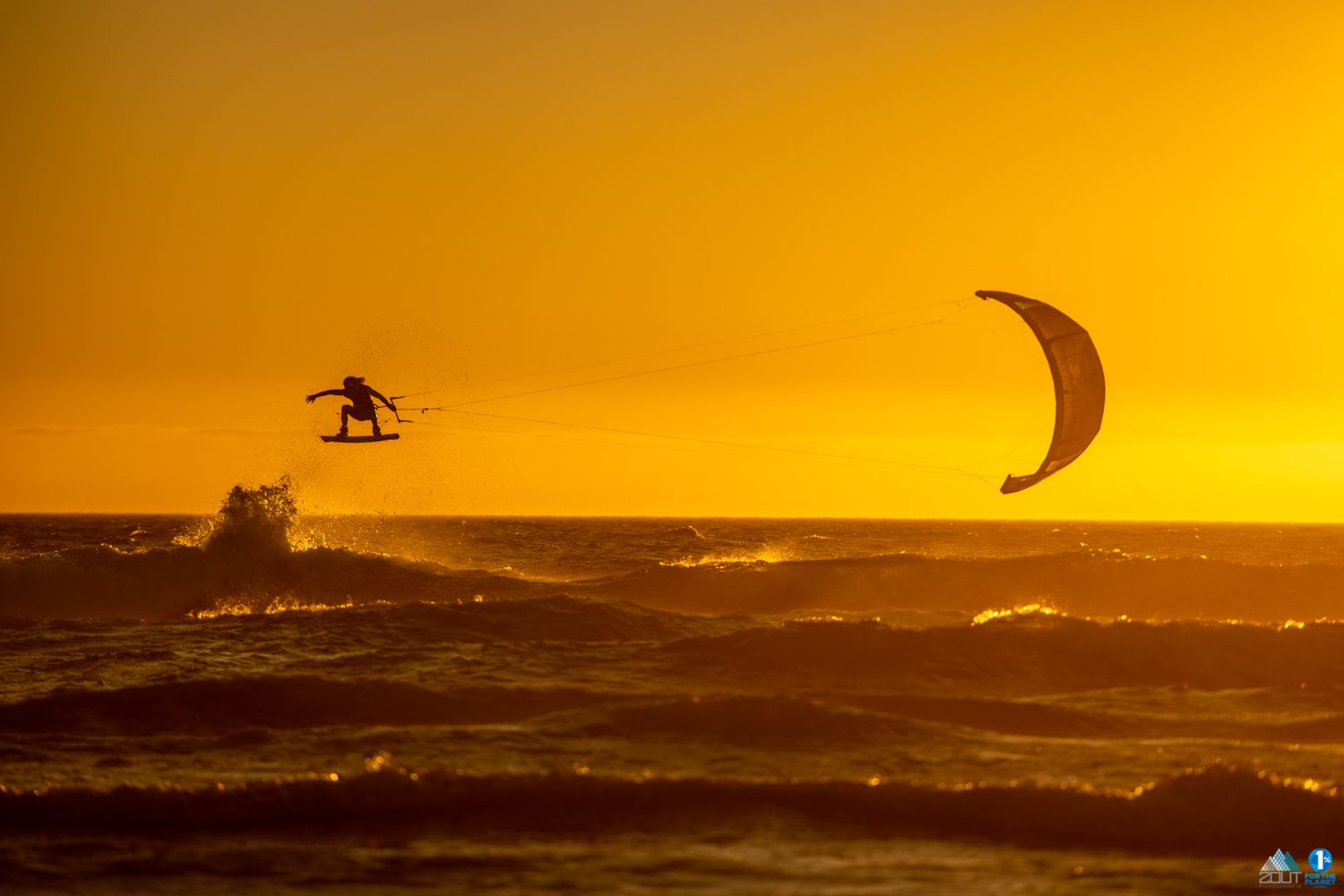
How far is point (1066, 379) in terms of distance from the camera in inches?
→ 733

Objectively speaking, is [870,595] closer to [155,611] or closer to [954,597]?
[954,597]

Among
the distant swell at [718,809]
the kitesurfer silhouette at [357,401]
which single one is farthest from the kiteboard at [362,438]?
the distant swell at [718,809]

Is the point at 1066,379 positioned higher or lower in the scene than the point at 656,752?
higher

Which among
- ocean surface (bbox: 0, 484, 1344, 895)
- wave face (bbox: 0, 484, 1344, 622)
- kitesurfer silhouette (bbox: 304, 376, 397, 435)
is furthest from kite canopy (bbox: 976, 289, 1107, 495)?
kitesurfer silhouette (bbox: 304, 376, 397, 435)

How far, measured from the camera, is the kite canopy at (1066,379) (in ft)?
59.7

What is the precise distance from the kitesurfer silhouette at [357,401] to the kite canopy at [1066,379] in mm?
9484

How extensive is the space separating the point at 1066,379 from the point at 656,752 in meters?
11.3

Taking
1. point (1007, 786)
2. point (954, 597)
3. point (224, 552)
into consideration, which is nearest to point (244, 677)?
point (1007, 786)

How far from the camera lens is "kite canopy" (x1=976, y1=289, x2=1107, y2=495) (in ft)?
59.7

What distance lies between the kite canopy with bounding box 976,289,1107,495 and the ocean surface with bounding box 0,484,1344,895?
10.6ft

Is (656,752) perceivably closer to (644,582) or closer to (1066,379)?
(1066,379)

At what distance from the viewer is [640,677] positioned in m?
13.8

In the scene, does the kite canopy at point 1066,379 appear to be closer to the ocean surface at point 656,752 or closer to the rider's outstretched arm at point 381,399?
the ocean surface at point 656,752

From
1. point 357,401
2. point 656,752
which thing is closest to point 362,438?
point 357,401
